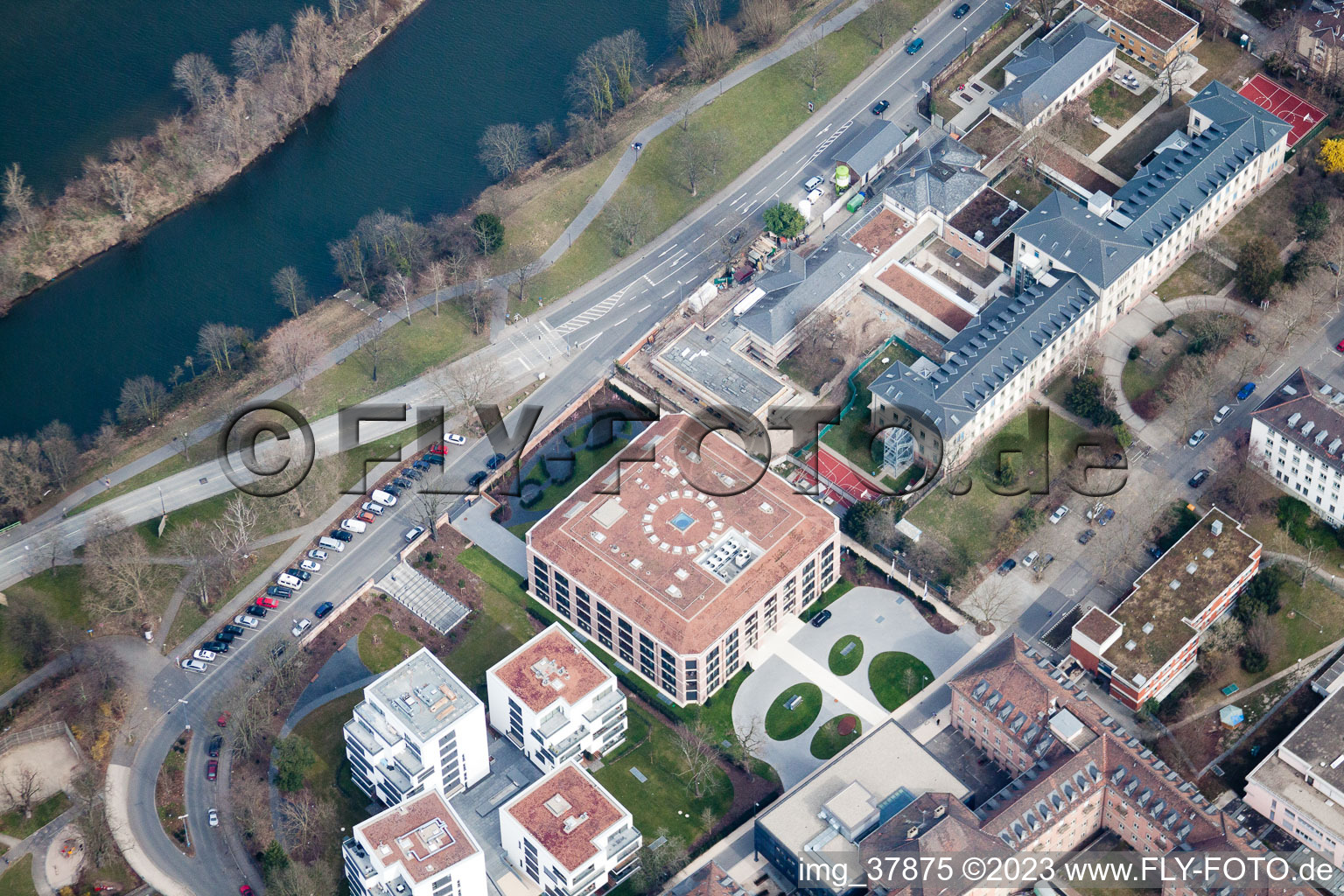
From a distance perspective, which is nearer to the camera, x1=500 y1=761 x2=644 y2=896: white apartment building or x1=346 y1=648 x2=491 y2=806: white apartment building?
x1=500 y1=761 x2=644 y2=896: white apartment building

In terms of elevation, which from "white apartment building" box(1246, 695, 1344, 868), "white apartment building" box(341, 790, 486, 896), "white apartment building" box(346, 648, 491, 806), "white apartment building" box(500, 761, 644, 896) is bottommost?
"white apartment building" box(1246, 695, 1344, 868)

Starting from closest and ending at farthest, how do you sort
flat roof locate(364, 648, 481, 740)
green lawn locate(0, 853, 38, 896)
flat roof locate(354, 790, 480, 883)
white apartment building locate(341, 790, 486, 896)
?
white apartment building locate(341, 790, 486, 896)
flat roof locate(354, 790, 480, 883)
flat roof locate(364, 648, 481, 740)
green lawn locate(0, 853, 38, 896)

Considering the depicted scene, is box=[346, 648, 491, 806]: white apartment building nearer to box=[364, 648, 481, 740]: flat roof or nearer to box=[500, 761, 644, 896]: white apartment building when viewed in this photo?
box=[364, 648, 481, 740]: flat roof

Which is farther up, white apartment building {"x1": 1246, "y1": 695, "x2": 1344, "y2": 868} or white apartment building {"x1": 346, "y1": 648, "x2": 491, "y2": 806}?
white apartment building {"x1": 346, "y1": 648, "x2": 491, "y2": 806}

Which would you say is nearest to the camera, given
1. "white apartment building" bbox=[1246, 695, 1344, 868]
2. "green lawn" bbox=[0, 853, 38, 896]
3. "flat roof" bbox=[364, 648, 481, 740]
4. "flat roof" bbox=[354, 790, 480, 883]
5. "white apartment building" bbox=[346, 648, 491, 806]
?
"flat roof" bbox=[354, 790, 480, 883]

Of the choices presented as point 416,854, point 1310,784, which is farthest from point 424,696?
point 1310,784

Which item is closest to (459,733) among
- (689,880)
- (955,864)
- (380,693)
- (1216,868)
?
(380,693)

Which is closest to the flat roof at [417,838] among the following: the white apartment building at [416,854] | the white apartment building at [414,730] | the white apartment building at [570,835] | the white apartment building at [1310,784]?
the white apartment building at [416,854]

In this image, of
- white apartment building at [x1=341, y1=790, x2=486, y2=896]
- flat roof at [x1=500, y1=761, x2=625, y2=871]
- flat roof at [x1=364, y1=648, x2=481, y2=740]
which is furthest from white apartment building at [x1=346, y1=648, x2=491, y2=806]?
flat roof at [x1=500, y1=761, x2=625, y2=871]
